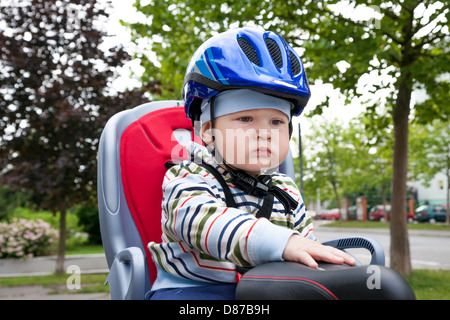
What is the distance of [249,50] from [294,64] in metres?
0.19

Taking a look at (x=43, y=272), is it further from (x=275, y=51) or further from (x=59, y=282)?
(x=275, y=51)

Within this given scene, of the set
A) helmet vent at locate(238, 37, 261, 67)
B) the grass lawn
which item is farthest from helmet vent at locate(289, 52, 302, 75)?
the grass lawn

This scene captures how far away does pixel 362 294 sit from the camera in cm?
76

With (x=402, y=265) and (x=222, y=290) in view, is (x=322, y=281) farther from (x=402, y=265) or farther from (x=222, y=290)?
(x=402, y=265)

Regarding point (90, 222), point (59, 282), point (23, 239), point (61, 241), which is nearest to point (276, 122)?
point (59, 282)

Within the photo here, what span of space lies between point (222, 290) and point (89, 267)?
357 inches

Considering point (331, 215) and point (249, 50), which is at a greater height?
point (249, 50)

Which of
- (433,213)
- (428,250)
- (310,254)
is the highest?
(310,254)

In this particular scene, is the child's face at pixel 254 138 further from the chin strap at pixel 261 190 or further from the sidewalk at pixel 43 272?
the sidewalk at pixel 43 272

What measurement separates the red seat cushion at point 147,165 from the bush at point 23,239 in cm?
1031

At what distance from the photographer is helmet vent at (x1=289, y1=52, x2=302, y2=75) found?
1543mm

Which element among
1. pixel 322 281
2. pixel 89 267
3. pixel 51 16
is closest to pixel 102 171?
pixel 322 281

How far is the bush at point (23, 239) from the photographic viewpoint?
36.2 ft

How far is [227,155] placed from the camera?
146 centimetres
